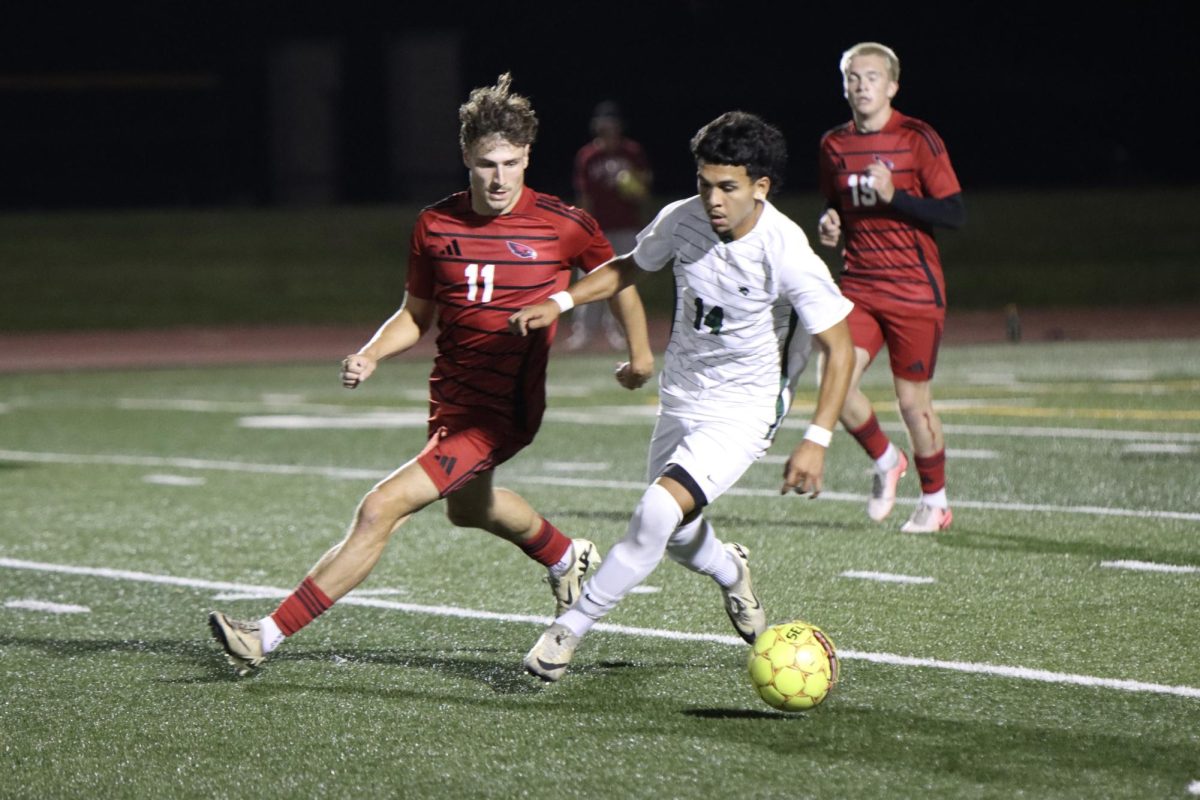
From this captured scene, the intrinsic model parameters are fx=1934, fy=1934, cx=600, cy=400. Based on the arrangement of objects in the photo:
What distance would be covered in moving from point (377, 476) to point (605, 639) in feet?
15.6

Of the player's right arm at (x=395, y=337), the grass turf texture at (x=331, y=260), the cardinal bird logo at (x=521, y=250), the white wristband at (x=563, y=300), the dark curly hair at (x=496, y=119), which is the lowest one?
the grass turf texture at (x=331, y=260)

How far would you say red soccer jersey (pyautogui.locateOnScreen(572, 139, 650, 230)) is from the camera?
1938cm

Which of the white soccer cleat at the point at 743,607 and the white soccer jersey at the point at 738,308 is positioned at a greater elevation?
the white soccer jersey at the point at 738,308

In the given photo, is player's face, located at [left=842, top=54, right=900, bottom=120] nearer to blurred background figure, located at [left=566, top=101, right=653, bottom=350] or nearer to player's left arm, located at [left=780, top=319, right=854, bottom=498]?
player's left arm, located at [left=780, top=319, right=854, bottom=498]

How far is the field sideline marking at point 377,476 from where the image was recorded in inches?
338

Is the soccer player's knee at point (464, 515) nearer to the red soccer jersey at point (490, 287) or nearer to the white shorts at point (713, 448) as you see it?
the red soccer jersey at point (490, 287)

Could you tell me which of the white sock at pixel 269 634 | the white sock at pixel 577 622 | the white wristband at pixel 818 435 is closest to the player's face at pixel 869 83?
the white wristband at pixel 818 435

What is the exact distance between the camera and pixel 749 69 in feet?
97.8

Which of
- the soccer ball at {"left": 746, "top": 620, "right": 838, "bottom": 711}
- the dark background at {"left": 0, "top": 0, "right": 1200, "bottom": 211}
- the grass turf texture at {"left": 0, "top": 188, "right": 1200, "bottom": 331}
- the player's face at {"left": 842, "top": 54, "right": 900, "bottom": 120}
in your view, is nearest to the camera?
the soccer ball at {"left": 746, "top": 620, "right": 838, "bottom": 711}

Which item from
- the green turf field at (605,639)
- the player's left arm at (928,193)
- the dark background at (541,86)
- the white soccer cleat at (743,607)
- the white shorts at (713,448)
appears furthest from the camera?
the dark background at (541,86)

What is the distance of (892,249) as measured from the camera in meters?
8.20

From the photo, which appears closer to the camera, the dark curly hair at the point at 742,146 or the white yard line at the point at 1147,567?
the dark curly hair at the point at 742,146

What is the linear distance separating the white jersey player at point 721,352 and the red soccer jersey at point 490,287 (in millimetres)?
204

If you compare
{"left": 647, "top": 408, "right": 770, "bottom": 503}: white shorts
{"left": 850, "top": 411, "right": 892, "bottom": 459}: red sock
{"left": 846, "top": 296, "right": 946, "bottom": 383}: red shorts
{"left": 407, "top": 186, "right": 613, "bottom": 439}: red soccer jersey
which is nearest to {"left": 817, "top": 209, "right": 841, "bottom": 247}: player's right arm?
{"left": 846, "top": 296, "right": 946, "bottom": 383}: red shorts
